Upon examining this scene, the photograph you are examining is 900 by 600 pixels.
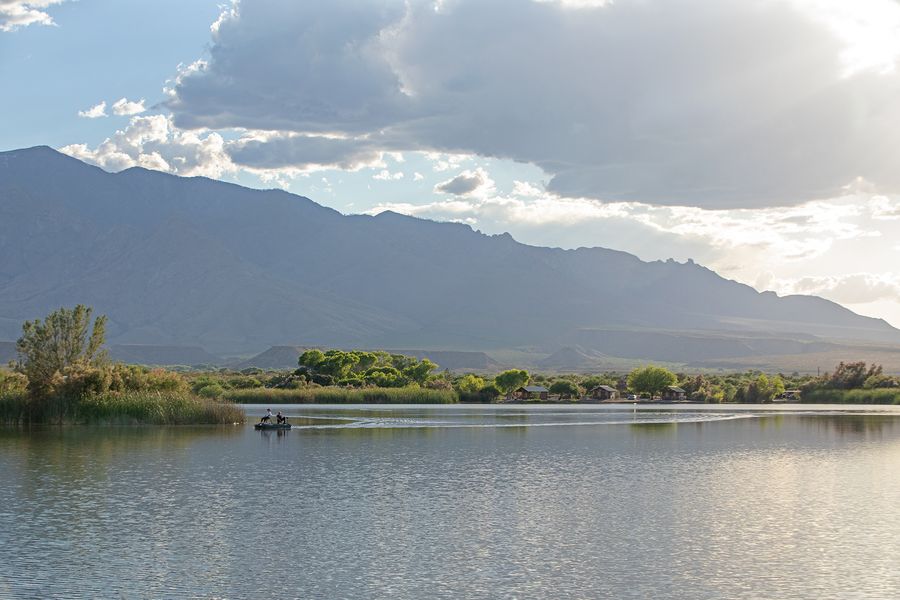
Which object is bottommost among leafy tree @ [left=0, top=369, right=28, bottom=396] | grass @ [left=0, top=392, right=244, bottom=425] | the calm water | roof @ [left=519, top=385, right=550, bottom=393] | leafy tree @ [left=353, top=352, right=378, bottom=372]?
the calm water

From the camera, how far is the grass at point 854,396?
125938mm

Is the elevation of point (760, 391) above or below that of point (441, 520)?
above

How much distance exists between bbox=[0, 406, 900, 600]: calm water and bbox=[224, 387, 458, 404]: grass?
57621 millimetres

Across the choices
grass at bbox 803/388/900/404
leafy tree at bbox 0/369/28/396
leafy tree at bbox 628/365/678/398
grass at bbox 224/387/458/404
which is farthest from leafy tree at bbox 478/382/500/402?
leafy tree at bbox 0/369/28/396

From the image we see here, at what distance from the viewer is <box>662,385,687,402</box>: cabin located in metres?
147

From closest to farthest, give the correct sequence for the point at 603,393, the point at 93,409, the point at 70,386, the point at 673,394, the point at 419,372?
the point at 93,409 → the point at 70,386 → the point at 419,372 → the point at 603,393 → the point at 673,394

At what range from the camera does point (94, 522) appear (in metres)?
29.7

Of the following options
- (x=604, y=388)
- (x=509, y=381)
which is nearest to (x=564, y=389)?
(x=604, y=388)

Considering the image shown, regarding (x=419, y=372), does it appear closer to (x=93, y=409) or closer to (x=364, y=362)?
(x=364, y=362)

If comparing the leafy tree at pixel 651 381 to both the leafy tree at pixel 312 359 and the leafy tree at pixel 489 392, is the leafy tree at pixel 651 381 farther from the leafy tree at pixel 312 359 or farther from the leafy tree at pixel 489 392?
the leafy tree at pixel 312 359

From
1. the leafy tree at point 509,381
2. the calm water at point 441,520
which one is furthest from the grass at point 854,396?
the calm water at point 441,520

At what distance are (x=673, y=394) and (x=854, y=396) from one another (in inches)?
994

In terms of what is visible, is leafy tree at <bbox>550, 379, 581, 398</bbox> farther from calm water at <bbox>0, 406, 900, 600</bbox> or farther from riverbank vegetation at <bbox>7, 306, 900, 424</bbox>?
calm water at <bbox>0, 406, 900, 600</bbox>

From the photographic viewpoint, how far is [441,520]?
1208 inches
